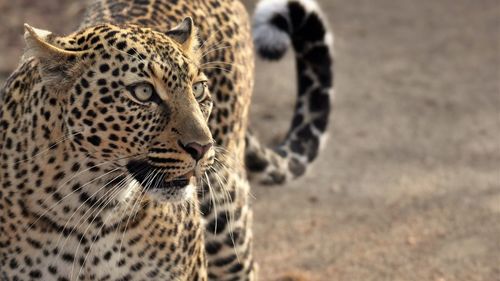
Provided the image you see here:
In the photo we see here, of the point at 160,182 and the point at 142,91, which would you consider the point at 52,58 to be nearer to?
the point at 142,91

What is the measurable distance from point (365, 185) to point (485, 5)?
14.7 feet

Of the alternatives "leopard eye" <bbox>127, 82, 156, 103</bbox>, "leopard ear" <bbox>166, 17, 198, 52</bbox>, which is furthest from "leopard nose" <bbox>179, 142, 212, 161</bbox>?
"leopard ear" <bbox>166, 17, 198, 52</bbox>

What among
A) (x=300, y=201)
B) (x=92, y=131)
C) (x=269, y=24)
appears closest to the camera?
(x=92, y=131)

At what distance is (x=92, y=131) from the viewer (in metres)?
4.29

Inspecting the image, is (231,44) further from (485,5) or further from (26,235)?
(485,5)

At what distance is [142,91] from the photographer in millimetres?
4266

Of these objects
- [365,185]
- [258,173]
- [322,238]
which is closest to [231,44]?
[258,173]

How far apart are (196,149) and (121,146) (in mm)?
325

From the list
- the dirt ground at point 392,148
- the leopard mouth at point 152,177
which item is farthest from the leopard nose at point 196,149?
the dirt ground at point 392,148

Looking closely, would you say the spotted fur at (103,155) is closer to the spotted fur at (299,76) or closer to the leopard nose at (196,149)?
the leopard nose at (196,149)

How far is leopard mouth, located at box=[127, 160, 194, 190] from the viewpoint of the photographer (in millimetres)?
4328

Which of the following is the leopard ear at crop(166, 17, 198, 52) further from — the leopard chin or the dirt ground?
the dirt ground

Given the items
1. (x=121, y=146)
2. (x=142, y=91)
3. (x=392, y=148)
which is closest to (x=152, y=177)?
(x=121, y=146)

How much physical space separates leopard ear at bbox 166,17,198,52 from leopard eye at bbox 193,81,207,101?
0.64 ft
